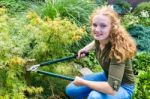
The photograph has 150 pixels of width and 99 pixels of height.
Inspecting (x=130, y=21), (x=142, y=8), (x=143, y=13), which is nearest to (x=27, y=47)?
(x=130, y=21)

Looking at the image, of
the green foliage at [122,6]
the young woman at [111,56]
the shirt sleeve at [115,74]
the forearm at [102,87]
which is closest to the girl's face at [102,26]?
the young woman at [111,56]

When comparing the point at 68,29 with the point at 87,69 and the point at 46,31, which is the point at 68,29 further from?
the point at 87,69

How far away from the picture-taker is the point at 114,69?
4254 millimetres

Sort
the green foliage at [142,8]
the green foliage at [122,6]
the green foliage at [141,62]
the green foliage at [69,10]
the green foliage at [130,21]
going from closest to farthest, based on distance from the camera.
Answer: the green foliage at [141,62], the green foliage at [69,10], the green foliage at [130,21], the green foliage at [142,8], the green foliage at [122,6]

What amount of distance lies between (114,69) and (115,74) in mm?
48

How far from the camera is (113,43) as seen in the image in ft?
14.3

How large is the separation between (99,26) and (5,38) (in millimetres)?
1117

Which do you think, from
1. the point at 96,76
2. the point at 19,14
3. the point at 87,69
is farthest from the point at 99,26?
the point at 19,14

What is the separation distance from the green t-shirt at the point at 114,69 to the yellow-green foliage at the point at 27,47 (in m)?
0.77

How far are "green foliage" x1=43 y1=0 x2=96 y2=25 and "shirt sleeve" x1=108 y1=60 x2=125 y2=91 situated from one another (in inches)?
109

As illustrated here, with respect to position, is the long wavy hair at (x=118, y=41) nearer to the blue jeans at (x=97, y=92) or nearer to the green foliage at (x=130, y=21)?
the blue jeans at (x=97, y=92)

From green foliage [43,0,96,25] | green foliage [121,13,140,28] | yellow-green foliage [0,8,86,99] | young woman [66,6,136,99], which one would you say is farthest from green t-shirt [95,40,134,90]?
green foliage [121,13,140,28]

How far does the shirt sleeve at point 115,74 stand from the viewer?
4.25m

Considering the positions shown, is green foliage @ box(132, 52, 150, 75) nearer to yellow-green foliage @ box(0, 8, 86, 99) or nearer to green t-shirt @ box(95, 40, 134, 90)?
yellow-green foliage @ box(0, 8, 86, 99)
